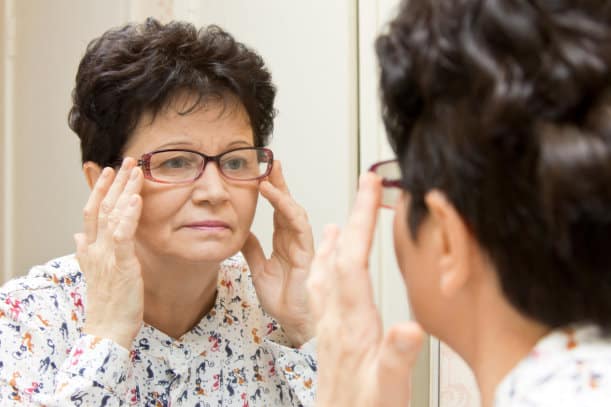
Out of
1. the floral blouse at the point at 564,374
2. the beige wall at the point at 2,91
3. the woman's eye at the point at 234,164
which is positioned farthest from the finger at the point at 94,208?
the beige wall at the point at 2,91

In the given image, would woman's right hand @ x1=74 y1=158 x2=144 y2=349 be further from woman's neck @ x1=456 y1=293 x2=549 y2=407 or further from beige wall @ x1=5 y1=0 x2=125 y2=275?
beige wall @ x1=5 y1=0 x2=125 y2=275

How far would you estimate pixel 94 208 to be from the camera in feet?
4.37

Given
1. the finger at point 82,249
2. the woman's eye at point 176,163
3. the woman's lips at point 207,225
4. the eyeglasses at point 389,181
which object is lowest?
the finger at point 82,249

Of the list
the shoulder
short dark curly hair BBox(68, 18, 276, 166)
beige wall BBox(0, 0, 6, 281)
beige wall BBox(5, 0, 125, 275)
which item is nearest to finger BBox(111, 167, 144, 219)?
short dark curly hair BBox(68, 18, 276, 166)

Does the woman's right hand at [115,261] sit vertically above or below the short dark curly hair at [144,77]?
below

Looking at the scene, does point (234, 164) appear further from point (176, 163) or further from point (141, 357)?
point (141, 357)

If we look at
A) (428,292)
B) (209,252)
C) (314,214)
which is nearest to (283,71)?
(314,214)

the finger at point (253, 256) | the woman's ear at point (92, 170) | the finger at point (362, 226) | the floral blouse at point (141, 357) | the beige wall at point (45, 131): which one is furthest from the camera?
the beige wall at point (45, 131)

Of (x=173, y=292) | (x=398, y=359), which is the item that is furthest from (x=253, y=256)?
(x=398, y=359)

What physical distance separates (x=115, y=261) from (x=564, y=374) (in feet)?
2.81

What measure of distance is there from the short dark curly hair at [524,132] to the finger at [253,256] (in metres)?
0.85

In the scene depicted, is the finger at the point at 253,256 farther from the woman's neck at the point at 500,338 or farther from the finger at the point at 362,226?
the woman's neck at the point at 500,338

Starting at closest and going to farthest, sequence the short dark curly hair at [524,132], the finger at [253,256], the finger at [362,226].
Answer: the short dark curly hair at [524,132] → the finger at [362,226] → the finger at [253,256]

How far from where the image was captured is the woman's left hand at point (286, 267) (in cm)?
147
